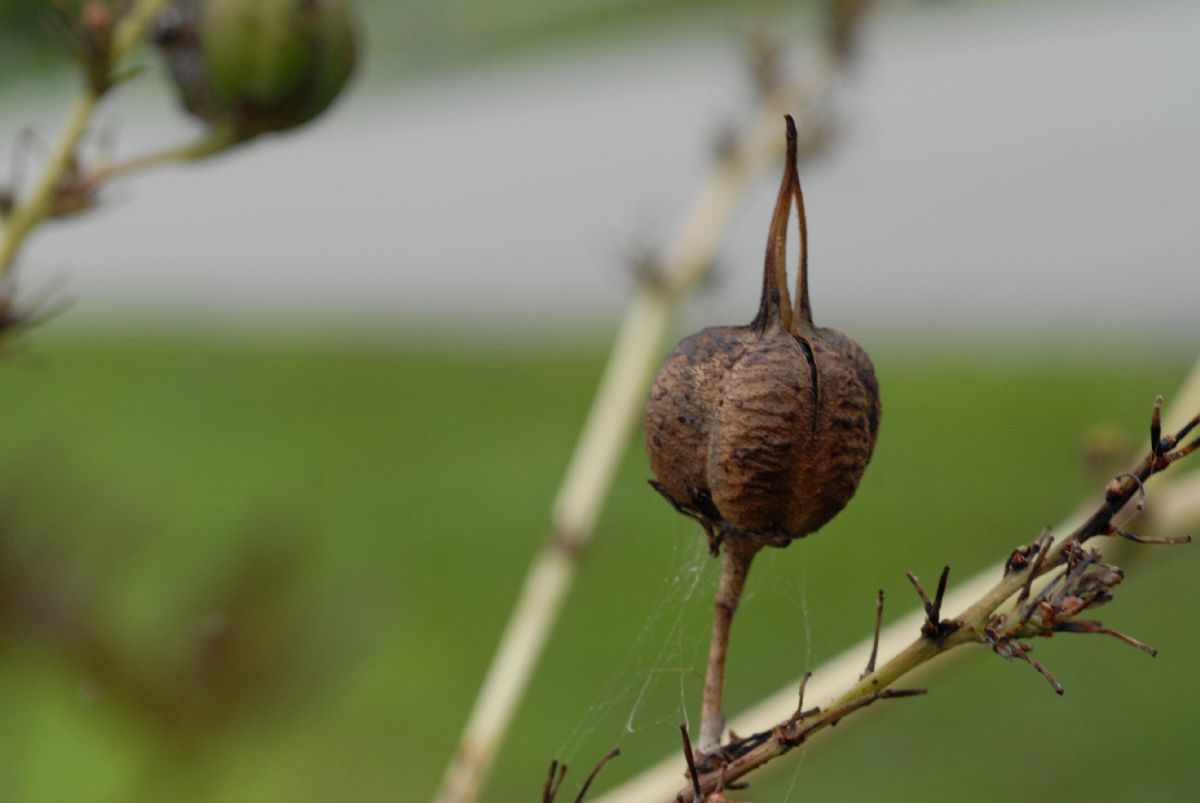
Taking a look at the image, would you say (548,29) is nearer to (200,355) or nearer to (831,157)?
(200,355)

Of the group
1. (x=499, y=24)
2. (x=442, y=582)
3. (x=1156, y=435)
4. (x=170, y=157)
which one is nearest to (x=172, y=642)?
(x=170, y=157)

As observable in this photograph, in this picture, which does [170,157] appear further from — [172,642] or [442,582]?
[442,582]

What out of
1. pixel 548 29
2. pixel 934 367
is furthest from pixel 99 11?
pixel 548 29

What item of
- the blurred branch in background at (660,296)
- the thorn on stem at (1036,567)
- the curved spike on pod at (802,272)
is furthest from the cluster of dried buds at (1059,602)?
the blurred branch in background at (660,296)

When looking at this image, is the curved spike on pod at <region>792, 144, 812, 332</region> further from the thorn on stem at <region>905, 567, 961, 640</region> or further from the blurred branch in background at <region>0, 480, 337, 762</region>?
the blurred branch in background at <region>0, 480, 337, 762</region>

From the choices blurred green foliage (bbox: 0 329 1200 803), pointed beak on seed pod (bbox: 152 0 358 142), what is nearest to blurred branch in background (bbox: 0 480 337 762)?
blurred green foliage (bbox: 0 329 1200 803)

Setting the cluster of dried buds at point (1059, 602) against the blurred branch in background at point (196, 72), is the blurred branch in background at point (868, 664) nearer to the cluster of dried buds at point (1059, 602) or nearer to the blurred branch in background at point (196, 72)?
the cluster of dried buds at point (1059, 602)
